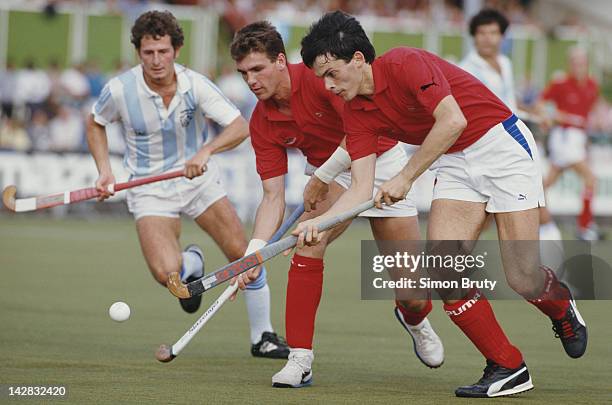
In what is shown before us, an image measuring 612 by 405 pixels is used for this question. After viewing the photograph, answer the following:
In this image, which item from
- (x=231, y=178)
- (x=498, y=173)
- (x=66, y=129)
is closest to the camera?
(x=498, y=173)

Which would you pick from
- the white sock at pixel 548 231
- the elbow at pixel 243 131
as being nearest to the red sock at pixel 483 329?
the elbow at pixel 243 131

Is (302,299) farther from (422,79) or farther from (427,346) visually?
(422,79)

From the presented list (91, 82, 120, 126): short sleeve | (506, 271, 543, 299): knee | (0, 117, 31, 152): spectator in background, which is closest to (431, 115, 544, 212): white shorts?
(506, 271, 543, 299): knee

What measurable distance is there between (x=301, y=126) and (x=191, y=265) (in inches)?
61.0

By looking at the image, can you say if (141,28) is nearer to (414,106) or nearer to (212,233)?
(212,233)

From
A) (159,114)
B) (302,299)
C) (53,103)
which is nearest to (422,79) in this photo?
(302,299)

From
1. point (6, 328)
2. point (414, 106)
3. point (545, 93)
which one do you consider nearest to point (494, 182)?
point (414, 106)

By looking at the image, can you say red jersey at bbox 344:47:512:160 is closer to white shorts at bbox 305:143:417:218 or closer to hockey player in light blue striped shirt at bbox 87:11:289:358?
white shorts at bbox 305:143:417:218

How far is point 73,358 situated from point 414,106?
7.01 ft

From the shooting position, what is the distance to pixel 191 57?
1828cm

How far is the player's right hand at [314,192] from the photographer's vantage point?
5.64 meters

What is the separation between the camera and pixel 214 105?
663 centimetres

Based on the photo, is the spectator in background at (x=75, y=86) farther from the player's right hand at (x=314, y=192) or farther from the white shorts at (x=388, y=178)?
the player's right hand at (x=314, y=192)

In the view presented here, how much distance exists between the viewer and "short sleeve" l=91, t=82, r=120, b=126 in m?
6.57
